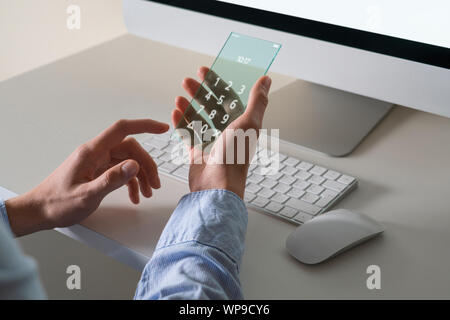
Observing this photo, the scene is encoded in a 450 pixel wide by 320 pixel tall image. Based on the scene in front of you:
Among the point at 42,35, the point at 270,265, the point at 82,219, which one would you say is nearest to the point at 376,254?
the point at 270,265

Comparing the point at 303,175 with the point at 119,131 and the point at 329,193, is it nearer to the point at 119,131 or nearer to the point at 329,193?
the point at 329,193

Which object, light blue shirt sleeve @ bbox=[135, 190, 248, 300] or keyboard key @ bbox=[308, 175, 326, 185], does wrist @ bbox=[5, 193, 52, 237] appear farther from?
keyboard key @ bbox=[308, 175, 326, 185]

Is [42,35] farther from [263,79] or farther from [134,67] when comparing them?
[263,79]

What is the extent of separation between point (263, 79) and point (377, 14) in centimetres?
16

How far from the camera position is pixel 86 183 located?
574 mm

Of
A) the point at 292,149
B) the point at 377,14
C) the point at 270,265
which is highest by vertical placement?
the point at 377,14

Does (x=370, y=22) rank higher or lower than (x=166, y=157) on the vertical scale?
higher

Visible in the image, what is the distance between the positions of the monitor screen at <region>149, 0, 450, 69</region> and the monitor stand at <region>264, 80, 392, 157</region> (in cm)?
13

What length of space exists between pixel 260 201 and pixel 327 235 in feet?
0.34

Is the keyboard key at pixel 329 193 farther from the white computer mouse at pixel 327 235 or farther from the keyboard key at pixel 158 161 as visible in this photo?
the keyboard key at pixel 158 161

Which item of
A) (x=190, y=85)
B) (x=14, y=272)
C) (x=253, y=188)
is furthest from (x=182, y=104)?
(x=14, y=272)

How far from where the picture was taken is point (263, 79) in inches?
24.2

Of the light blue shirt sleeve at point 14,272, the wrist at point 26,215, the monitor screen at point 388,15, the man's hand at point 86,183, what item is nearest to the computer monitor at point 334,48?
the monitor screen at point 388,15

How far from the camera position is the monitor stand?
720mm
